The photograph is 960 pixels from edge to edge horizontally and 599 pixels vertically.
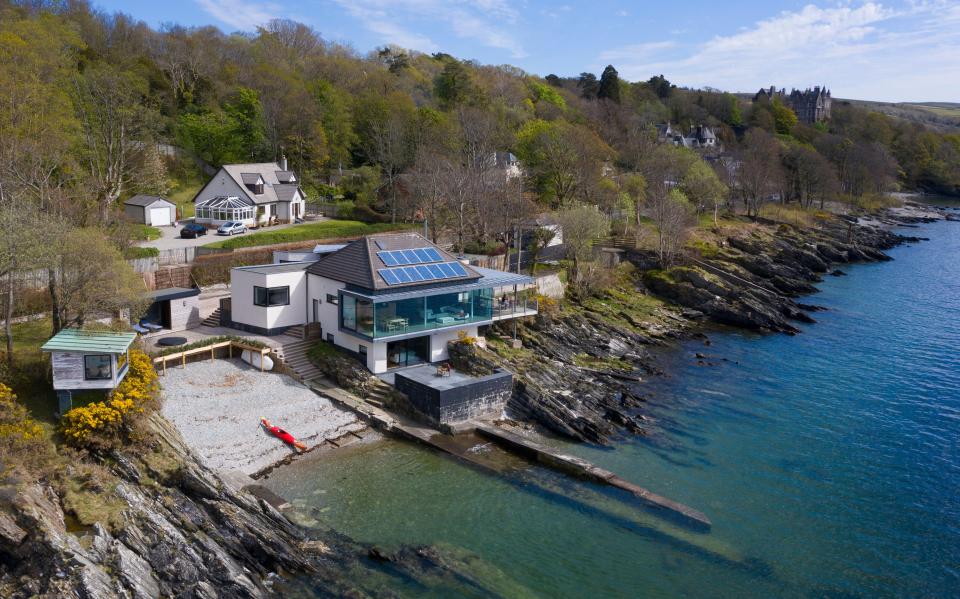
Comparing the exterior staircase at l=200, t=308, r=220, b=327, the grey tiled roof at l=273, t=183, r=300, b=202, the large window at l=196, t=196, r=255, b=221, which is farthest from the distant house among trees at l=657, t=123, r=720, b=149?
the exterior staircase at l=200, t=308, r=220, b=327

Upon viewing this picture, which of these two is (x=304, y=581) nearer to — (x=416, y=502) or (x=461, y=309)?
(x=416, y=502)

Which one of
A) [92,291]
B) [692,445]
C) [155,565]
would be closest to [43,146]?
[92,291]

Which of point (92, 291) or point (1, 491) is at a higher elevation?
point (92, 291)

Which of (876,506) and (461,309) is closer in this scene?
(876,506)

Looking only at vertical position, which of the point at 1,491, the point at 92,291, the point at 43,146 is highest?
the point at 43,146

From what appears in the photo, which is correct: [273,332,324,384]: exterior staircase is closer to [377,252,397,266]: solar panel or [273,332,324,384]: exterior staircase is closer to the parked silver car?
[377,252,397,266]: solar panel

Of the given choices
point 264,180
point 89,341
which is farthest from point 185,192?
point 89,341

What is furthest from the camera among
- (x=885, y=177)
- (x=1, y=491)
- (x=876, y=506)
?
(x=885, y=177)
